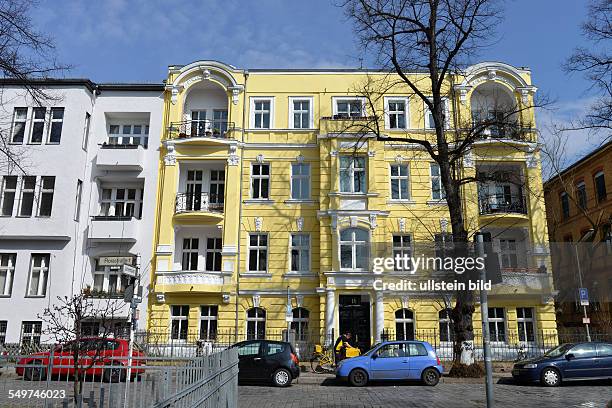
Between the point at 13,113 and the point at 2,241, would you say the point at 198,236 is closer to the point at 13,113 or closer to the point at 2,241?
the point at 2,241

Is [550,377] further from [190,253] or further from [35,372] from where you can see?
[190,253]

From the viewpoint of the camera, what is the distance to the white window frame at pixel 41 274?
26.2 metres

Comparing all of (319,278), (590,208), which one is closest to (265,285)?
(319,278)

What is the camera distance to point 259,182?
95.1ft

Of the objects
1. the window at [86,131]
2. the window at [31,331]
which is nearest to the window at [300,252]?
the window at [86,131]

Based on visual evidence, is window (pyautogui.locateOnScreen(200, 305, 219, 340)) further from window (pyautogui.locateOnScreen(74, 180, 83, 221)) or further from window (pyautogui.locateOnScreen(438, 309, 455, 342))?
window (pyautogui.locateOnScreen(438, 309, 455, 342))

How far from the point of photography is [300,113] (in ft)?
98.7

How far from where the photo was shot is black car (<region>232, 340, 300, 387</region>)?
17.5 metres

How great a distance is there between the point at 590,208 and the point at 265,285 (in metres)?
24.8

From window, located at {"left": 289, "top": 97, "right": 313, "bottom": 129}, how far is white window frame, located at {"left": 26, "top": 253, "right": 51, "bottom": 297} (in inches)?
592

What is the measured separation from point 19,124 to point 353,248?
63.8 feet

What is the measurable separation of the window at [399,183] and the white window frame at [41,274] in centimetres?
1874

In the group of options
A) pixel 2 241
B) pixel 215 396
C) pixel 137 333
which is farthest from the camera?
pixel 2 241

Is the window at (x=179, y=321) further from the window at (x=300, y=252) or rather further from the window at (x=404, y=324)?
the window at (x=404, y=324)
